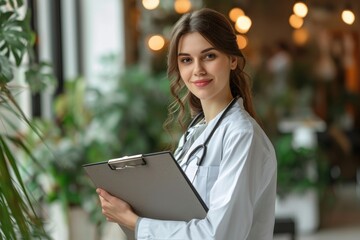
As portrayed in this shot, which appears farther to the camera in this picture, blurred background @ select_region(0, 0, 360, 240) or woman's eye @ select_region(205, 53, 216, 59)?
blurred background @ select_region(0, 0, 360, 240)

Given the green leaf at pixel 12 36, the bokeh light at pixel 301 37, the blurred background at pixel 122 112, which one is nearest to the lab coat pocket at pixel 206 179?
the green leaf at pixel 12 36

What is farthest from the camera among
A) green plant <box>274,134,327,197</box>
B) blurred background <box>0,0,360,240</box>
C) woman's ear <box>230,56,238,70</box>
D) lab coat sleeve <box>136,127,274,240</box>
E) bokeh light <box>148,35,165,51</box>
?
bokeh light <box>148,35,165,51</box>

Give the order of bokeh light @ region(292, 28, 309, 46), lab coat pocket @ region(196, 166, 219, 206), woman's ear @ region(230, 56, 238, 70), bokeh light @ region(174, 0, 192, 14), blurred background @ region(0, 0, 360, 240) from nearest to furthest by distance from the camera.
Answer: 1. lab coat pocket @ region(196, 166, 219, 206)
2. woman's ear @ region(230, 56, 238, 70)
3. blurred background @ region(0, 0, 360, 240)
4. bokeh light @ region(174, 0, 192, 14)
5. bokeh light @ region(292, 28, 309, 46)

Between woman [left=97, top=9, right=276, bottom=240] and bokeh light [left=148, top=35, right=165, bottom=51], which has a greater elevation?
woman [left=97, top=9, right=276, bottom=240]

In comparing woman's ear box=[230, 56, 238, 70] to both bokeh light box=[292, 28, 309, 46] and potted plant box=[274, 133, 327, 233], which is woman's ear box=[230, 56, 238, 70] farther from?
bokeh light box=[292, 28, 309, 46]

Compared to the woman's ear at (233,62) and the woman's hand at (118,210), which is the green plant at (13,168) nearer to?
the woman's hand at (118,210)

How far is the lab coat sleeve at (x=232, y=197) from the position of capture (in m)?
2.12

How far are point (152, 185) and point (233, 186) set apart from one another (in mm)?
248

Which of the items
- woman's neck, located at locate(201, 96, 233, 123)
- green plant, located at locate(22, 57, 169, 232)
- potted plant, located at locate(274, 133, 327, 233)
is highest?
woman's neck, located at locate(201, 96, 233, 123)

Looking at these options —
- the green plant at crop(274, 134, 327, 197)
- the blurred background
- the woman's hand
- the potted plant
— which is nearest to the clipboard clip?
the woman's hand

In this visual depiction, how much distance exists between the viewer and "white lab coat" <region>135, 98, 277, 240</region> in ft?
6.97

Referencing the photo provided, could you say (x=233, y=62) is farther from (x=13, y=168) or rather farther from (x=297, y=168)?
(x=297, y=168)

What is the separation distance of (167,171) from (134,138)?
246 inches

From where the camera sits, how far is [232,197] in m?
2.11
